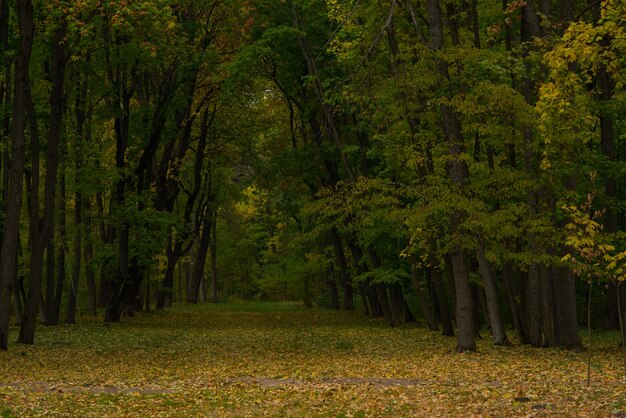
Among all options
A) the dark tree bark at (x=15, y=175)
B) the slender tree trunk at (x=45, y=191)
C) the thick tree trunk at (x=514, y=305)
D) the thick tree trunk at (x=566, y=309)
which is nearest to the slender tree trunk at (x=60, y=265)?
the slender tree trunk at (x=45, y=191)

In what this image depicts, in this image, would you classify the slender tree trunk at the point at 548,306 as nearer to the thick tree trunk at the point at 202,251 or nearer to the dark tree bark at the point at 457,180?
the dark tree bark at the point at 457,180

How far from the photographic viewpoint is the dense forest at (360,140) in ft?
69.3

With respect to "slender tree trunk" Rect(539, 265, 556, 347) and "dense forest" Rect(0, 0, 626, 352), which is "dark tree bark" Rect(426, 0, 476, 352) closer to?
"dense forest" Rect(0, 0, 626, 352)

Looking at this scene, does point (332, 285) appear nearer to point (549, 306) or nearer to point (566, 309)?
point (549, 306)

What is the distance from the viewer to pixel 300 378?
16.0 m

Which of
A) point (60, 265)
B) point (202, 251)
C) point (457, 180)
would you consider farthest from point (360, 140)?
point (202, 251)

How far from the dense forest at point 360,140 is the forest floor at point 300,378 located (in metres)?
1.97

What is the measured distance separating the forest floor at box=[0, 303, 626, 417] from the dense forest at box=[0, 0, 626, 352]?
6.46ft

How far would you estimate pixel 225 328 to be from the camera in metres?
34.4

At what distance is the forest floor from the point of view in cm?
1205

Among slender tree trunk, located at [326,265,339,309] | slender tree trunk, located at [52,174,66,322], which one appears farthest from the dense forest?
slender tree trunk, located at [326,265,339,309]

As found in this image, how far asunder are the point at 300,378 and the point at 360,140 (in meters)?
19.5

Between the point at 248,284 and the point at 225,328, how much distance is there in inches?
1940

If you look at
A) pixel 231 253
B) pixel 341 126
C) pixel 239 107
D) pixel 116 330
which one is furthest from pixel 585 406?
pixel 231 253
